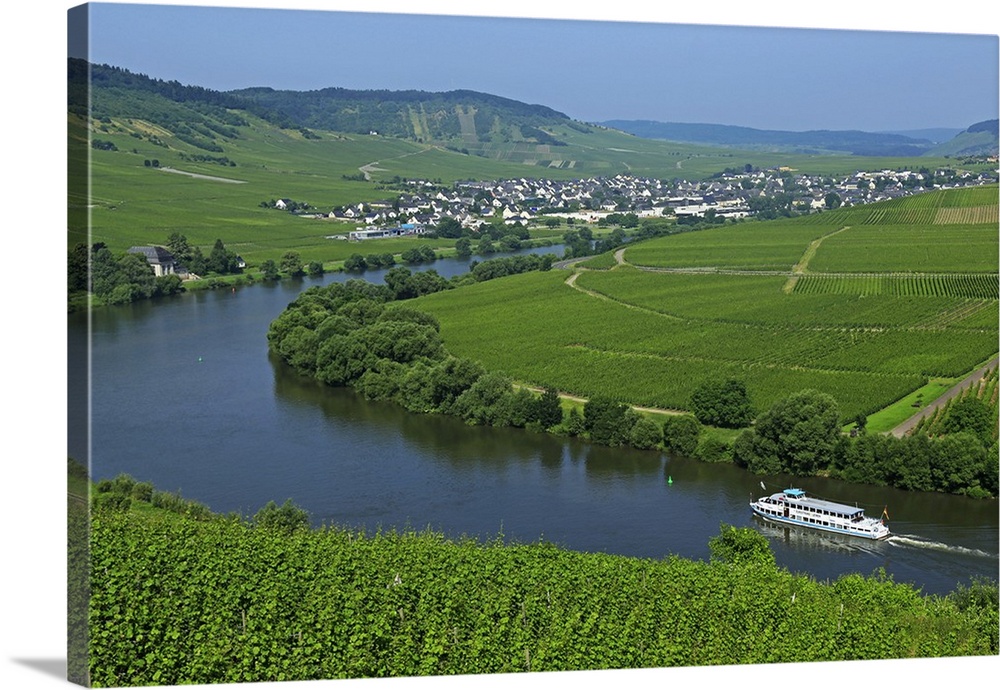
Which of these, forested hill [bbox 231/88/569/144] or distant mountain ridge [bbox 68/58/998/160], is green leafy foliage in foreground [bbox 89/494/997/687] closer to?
distant mountain ridge [bbox 68/58/998/160]

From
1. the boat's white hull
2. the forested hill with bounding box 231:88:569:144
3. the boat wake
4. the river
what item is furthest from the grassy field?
the boat wake

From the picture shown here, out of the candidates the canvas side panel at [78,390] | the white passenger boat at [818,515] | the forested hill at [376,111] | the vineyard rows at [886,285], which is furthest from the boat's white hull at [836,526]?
the canvas side panel at [78,390]

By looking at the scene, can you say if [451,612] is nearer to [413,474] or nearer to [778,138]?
[413,474]

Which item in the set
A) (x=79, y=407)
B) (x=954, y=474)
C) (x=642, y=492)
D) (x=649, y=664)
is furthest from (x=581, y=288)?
(x=79, y=407)

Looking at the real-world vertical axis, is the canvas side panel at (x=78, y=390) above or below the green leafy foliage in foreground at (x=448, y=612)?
above

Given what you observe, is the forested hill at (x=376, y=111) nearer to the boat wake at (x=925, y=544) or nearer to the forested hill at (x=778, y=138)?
the forested hill at (x=778, y=138)
